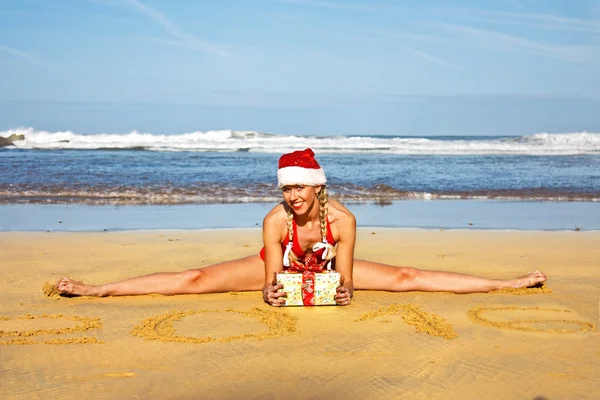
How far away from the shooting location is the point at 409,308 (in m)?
5.38

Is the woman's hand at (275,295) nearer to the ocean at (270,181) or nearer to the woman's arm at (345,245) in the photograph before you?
the woman's arm at (345,245)

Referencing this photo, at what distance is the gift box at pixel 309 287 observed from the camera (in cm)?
541

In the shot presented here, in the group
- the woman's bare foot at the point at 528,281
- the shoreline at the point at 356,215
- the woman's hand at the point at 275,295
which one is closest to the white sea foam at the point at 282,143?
the shoreline at the point at 356,215

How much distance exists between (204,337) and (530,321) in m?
2.32

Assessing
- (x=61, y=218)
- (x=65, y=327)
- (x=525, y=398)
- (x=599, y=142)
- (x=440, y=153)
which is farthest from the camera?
(x=599, y=142)

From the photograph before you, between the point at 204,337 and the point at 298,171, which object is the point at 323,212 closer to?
the point at 298,171

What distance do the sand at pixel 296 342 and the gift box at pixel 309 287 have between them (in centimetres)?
8

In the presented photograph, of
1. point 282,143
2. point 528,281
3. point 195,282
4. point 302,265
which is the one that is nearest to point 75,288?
point 195,282

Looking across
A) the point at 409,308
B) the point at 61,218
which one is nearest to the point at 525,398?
the point at 409,308

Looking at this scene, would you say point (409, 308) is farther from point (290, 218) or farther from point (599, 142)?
point (599, 142)

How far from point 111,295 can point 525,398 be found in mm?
3557

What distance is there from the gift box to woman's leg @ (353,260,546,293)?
1.94 feet

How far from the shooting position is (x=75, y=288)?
568 centimetres

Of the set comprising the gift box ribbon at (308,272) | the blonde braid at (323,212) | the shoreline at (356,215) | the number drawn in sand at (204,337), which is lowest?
the shoreline at (356,215)
